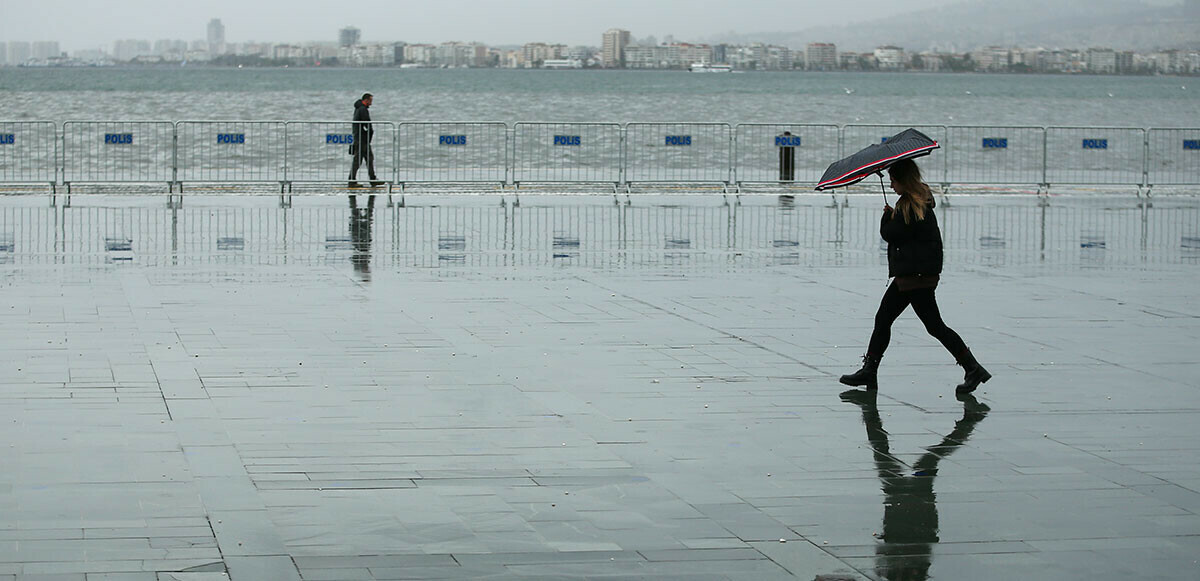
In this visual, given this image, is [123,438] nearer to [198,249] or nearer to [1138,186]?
[198,249]

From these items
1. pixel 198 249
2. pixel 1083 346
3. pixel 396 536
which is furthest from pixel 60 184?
pixel 396 536

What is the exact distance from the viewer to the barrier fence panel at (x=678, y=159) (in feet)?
101

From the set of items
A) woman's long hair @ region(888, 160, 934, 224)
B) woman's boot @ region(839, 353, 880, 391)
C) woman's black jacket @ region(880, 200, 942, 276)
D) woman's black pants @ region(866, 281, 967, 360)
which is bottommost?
woman's boot @ region(839, 353, 880, 391)

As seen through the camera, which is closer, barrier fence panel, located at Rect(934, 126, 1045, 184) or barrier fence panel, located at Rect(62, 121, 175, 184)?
barrier fence panel, located at Rect(62, 121, 175, 184)

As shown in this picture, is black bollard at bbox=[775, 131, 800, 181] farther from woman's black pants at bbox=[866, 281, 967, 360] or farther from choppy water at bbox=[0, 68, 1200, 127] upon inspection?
choppy water at bbox=[0, 68, 1200, 127]

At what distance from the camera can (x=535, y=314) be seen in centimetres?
1287

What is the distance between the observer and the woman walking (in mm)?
9672

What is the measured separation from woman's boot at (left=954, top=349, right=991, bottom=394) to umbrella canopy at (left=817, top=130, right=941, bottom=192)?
124 centimetres

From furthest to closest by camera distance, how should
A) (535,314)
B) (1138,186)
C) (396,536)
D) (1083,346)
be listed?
(1138,186) < (535,314) < (1083,346) < (396,536)

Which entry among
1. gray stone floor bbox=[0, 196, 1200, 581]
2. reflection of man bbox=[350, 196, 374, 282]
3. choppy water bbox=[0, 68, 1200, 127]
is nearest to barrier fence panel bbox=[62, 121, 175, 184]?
reflection of man bbox=[350, 196, 374, 282]

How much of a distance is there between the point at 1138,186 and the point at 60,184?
59.6 ft

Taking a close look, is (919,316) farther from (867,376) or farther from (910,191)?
(910,191)

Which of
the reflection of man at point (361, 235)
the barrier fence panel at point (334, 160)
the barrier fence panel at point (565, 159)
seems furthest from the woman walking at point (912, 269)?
the barrier fence panel at point (334, 160)

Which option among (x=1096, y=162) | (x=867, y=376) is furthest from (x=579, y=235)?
(x=1096, y=162)
